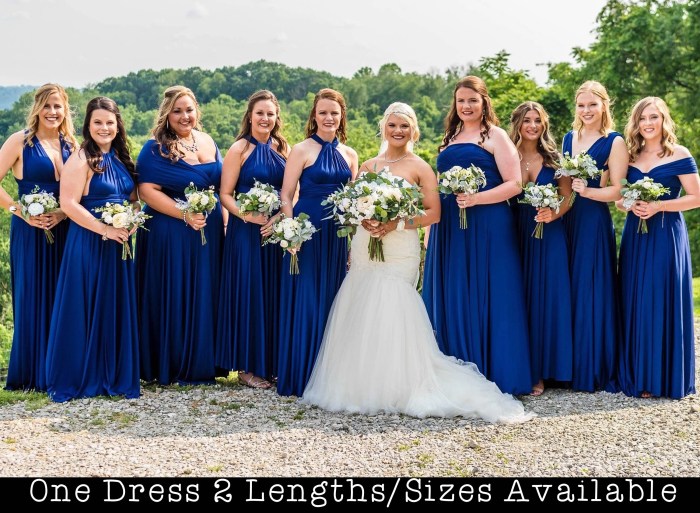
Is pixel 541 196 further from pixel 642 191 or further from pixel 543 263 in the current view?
pixel 642 191

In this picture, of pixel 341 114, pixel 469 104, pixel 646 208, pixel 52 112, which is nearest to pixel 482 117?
pixel 469 104

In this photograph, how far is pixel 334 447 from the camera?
651 cm

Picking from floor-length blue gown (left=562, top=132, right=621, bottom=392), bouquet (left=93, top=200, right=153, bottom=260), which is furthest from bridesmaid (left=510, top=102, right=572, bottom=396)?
bouquet (left=93, top=200, right=153, bottom=260)

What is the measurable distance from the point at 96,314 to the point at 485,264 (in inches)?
142

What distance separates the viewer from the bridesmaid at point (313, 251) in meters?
7.86

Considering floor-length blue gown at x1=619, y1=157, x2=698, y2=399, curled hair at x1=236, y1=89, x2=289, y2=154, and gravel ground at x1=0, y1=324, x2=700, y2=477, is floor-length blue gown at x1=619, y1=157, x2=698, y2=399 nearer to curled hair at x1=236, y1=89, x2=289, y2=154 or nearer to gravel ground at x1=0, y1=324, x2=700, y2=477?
gravel ground at x1=0, y1=324, x2=700, y2=477

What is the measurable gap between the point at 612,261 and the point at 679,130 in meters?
26.7

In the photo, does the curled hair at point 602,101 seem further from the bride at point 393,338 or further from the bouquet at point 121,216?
the bouquet at point 121,216

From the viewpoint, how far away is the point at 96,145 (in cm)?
786

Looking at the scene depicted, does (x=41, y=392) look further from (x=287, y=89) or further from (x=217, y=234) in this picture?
(x=287, y=89)

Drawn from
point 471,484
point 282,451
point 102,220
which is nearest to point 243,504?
point 282,451

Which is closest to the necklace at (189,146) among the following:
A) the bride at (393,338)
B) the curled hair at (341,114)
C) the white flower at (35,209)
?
the curled hair at (341,114)

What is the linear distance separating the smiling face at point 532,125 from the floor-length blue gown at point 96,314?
372cm

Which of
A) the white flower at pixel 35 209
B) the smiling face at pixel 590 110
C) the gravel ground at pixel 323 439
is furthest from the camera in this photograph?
the smiling face at pixel 590 110
